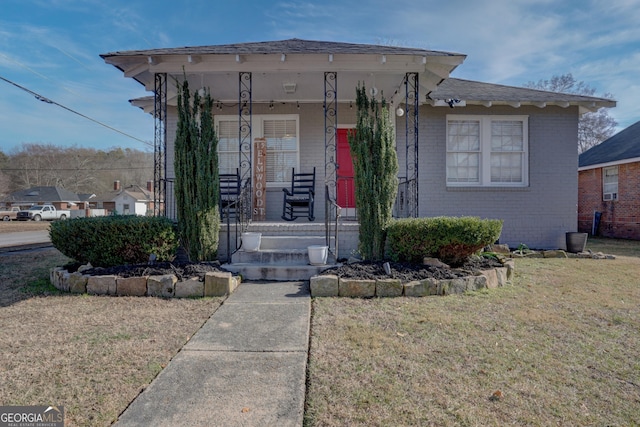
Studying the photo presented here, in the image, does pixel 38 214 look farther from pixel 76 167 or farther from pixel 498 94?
pixel 498 94

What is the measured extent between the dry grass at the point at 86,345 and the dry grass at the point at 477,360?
1.21 meters

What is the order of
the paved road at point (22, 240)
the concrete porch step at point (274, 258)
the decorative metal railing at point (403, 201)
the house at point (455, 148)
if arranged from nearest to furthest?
the concrete porch step at point (274, 258), the decorative metal railing at point (403, 201), the house at point (455, 148), the paved road at point (22, 240)

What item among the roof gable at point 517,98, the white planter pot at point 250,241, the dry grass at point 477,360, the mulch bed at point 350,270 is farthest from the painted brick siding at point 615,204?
the white planter pot at point 250,241

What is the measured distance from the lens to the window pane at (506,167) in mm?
7996

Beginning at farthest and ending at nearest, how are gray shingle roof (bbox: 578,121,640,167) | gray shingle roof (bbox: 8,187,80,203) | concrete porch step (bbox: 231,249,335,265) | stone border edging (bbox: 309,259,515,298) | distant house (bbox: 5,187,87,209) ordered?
1. gray shingle roof (bbox: 8,187,80,203)
2. distant house (bbox: 5,187,87,209)
3. gray shingle roof (bbox: 578,121,640,167)
4. concrete porch step (bbox: 231,249,335,265)
5. stone border edging (bbox: 309,259,515,298)

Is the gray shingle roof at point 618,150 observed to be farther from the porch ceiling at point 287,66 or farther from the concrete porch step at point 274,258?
the concrete porch step at point 274,258

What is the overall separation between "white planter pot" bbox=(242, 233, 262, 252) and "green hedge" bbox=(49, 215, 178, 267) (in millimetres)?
1105

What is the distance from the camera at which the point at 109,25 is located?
1323 cm

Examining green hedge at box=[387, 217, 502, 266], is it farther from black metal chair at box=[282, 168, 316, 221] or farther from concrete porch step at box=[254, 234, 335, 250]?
black metal chair at box=[282, 168, 316, 221]

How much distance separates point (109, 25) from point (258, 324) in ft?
48.5

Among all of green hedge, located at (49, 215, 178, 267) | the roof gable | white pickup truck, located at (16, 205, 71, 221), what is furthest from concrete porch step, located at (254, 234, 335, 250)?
white pickup truck, located at (16, 205, 71, 221)

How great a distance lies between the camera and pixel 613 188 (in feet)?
42.2

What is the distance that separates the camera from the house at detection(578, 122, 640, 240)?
469 inches

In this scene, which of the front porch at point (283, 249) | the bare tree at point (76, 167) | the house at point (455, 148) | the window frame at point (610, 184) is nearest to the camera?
the front porch at point (283, 249)
